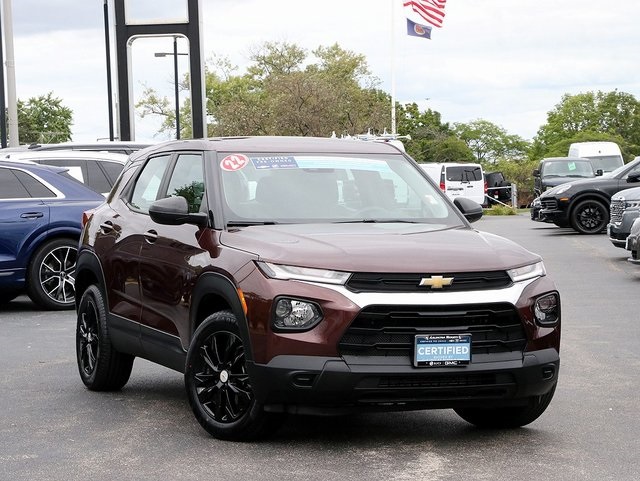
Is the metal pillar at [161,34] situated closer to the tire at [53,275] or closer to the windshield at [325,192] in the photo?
the tire at [53,275]

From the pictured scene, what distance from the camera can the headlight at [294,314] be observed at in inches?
259

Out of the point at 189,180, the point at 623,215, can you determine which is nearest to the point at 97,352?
the point at 189,180

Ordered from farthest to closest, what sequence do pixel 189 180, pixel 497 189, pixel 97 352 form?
1. pixel 497 189
2. pixel 97 352
3. pixel 189 180

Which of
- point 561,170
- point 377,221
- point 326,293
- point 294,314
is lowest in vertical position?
point 561,170

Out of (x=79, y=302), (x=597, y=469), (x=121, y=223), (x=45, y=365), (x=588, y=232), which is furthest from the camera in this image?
(x=588, y=232)

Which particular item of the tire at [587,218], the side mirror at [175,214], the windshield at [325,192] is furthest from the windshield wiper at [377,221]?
the tire at [587,218]

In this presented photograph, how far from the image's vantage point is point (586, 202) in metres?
29.2

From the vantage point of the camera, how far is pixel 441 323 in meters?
6.64

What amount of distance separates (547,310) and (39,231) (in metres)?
8.73

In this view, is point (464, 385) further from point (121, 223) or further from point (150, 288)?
point (121, 223)

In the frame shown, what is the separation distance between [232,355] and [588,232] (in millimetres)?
23319

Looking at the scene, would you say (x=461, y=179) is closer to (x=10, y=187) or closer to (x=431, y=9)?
(x=431, y=9)

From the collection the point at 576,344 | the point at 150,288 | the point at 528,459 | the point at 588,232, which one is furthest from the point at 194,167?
the point at 588,232

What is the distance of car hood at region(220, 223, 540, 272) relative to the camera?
665 cm
